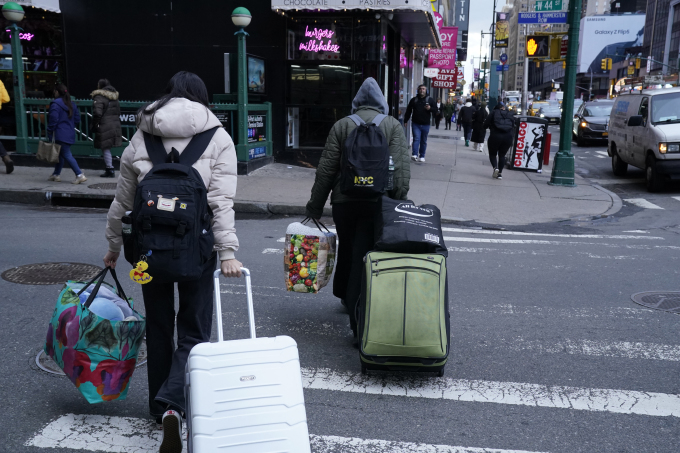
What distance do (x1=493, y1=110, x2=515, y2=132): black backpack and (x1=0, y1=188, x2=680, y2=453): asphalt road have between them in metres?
7.73

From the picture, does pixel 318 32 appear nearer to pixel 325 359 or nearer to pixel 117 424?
pixel 325 359

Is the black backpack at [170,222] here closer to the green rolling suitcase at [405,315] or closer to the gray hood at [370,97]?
the green rolling suitcase at [405,315]

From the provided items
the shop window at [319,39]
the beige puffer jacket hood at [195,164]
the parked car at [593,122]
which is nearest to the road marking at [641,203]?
the shop window at [319,39]

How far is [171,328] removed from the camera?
3.31 metres

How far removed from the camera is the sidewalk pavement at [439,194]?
1079 centimetres

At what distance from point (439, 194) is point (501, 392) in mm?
8652

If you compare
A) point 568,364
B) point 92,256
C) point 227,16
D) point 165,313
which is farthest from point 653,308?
point 227,16

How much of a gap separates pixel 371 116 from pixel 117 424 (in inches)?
103

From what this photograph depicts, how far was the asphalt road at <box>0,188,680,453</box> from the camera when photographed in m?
3.51

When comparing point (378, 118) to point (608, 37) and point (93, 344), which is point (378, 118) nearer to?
point (93, 344)

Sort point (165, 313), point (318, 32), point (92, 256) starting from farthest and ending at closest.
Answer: point (318, 32) < point (92, 256) < point (165, 313)

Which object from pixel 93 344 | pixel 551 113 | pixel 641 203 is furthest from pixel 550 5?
pixel 551 113

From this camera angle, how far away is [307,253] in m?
4.83

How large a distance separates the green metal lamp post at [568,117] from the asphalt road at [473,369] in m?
6.71
